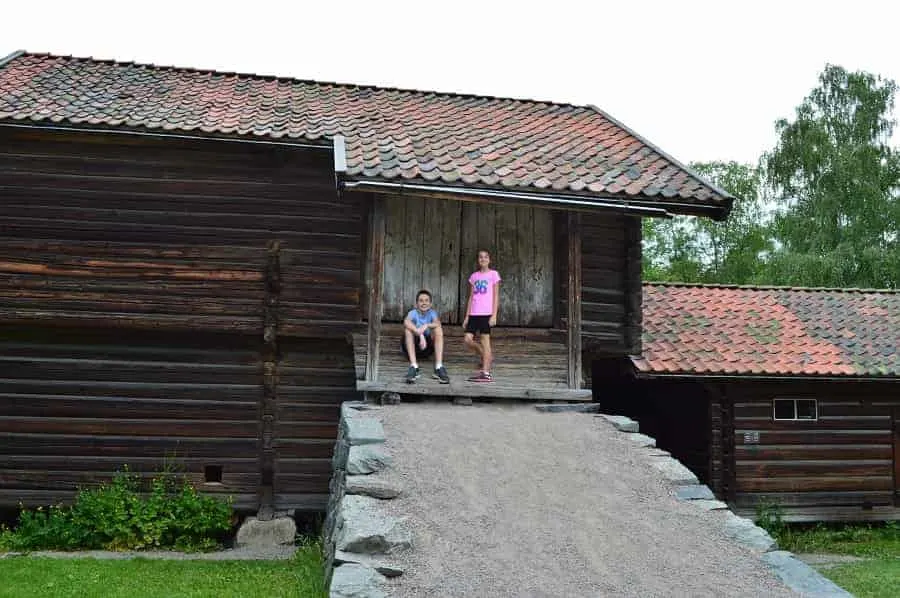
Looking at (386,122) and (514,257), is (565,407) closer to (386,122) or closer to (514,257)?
(514,257)

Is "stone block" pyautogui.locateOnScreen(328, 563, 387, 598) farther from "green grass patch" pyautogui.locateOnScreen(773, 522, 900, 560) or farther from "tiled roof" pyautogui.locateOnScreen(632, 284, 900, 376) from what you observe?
"green grass patch" pyautogui.locateOnScreen(773, 522, 900, 560)

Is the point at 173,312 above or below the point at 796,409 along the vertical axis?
above

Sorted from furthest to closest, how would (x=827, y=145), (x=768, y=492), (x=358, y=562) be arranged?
(x=827, y=145) < (x=768, y=492) < (x=358, y=562)

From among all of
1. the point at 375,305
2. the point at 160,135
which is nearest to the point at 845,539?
the point at 375,305

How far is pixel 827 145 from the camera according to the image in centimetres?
2858

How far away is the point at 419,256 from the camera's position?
11266 millimetres

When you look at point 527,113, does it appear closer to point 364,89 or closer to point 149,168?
point 364,89

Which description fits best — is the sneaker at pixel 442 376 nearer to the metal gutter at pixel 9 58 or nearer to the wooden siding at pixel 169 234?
the wooden siding at pixel 169 234

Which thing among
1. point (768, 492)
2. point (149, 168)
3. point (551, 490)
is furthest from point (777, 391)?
point (149, 168)

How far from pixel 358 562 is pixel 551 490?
83.0 inches

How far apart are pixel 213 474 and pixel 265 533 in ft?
3.97

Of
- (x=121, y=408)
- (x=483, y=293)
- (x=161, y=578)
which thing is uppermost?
(x=483, y=293)

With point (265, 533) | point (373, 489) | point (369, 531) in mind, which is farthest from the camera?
point (265, 533)

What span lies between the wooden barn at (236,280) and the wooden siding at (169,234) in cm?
2
